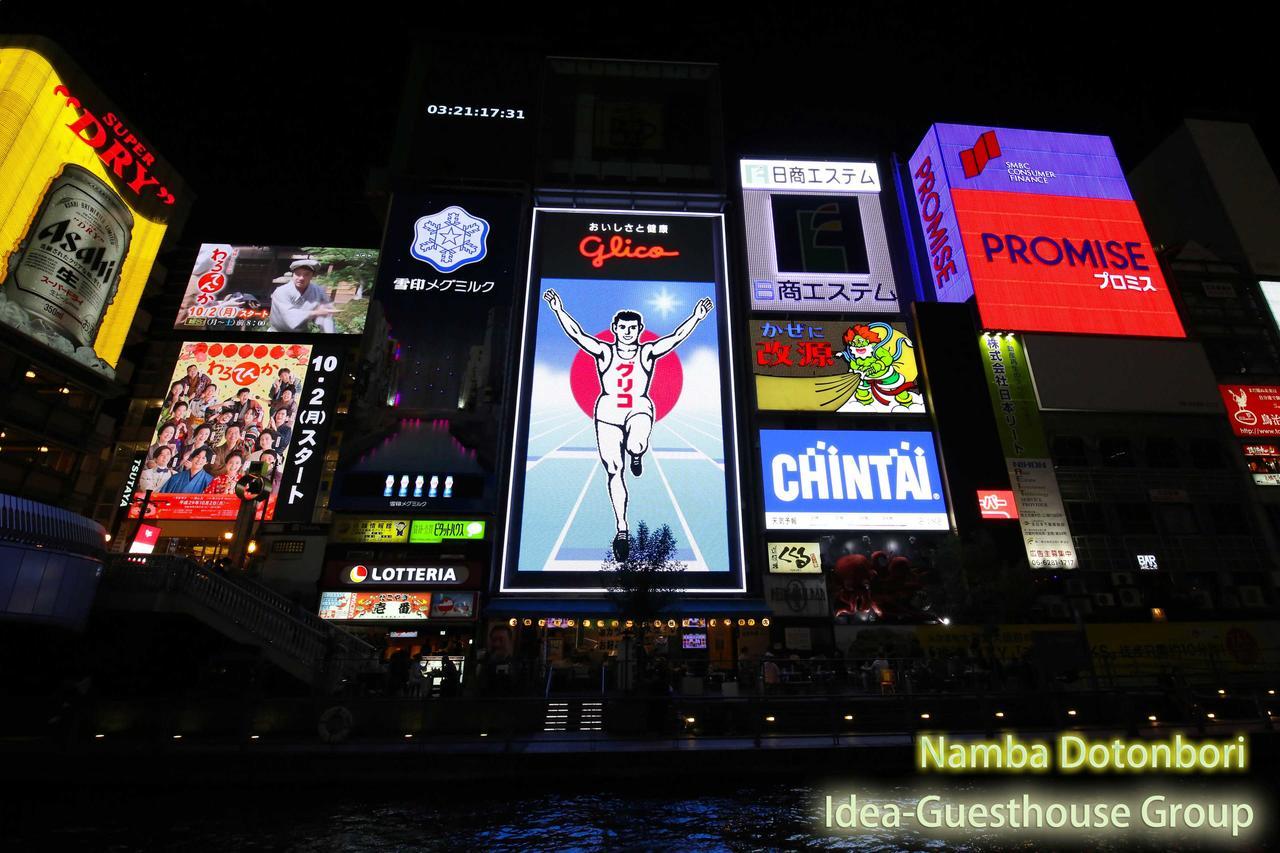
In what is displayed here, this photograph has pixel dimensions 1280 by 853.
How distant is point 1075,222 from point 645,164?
2836 centimetres

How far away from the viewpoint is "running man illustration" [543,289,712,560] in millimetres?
29781

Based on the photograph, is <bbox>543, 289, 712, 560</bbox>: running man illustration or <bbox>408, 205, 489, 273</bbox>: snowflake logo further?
<bbox>408, 205, 489, 273</bbox>: snowflake logo

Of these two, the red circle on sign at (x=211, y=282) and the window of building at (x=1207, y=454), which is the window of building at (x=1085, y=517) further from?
the red circle on sign at (x=211, y=282)

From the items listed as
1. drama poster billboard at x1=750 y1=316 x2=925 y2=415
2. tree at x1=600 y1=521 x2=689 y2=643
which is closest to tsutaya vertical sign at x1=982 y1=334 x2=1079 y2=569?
drama poster billboard at x1=750 y1=316 x2=925 y2=415

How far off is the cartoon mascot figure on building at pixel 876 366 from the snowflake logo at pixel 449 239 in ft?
70.2

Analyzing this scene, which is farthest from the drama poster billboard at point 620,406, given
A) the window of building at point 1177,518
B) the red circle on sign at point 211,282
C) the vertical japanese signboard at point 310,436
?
the window of building at point 1177,518

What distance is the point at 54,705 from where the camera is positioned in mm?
13703

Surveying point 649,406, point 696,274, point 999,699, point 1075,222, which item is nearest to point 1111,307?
point 1075,222

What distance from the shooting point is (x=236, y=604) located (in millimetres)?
17859

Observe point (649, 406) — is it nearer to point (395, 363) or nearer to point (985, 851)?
point (395, 363)

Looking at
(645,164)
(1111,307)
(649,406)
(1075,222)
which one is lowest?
(649,406)

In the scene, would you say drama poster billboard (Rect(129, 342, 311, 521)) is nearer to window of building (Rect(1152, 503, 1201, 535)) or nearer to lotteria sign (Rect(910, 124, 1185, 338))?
lotteria sign (Rect(910, 124, 1185, 338))

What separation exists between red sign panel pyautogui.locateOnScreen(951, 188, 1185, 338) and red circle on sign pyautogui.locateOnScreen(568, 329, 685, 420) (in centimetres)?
1893

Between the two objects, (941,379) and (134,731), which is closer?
(134,731)
